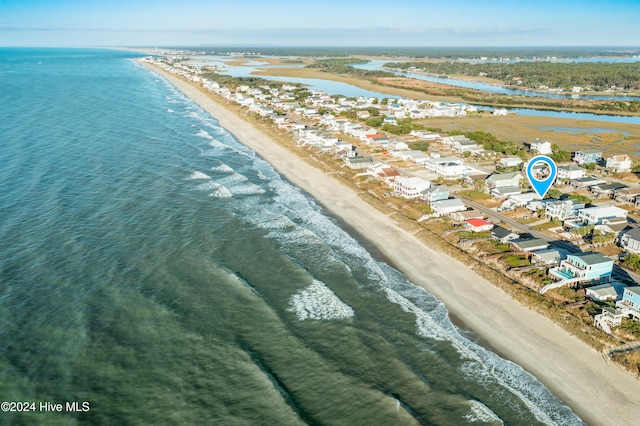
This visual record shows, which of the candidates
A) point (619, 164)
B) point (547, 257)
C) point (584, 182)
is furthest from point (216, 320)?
point (619, 164)

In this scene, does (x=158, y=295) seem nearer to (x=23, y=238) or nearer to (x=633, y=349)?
(x=23, y=238)

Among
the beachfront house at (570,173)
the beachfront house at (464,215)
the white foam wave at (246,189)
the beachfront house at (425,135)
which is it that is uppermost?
the beachfront house at (425,135)

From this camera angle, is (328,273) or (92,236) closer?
(328,273)

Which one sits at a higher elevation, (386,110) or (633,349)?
(386,110)

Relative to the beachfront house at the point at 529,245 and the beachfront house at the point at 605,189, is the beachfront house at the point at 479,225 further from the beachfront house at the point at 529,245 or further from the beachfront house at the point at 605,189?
the beachfront house at the point at 605,189

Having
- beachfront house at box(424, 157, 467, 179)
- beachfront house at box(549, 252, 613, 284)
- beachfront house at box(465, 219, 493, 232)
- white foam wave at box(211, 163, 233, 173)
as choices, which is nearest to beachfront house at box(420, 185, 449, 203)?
beachfront house at box(465, 219, 493, 232)

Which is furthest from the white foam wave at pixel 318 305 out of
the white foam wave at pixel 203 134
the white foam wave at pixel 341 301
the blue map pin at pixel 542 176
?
the white foam wave at pixel 203 134

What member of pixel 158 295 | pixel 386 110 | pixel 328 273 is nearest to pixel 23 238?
pixel 158 295
